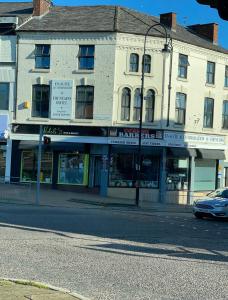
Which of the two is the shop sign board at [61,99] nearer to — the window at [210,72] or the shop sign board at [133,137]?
the shop sign board at [133,137]

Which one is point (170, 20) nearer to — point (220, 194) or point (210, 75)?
point (210, 75)

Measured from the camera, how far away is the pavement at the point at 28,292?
21.8 feet

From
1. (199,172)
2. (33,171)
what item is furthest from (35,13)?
(199,172)

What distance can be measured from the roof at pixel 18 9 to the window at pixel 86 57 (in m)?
4.56

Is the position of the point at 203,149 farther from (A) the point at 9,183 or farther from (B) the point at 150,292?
(B) the point at 150,292

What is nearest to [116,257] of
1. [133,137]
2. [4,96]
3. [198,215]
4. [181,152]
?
[198,215]

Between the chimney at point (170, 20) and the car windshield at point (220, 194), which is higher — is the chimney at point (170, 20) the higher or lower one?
the higher one

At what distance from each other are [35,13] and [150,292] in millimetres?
29722

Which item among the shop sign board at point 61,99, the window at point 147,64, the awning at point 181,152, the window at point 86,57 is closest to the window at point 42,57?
the shop sign board at point 61,99

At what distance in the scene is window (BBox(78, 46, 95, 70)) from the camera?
33250mm

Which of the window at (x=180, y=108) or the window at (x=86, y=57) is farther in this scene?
the window at (x=180, y=108)

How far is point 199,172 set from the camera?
37.1m

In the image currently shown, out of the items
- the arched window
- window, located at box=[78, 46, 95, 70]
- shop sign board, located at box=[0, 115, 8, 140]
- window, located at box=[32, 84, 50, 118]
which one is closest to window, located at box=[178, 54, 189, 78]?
the arched window

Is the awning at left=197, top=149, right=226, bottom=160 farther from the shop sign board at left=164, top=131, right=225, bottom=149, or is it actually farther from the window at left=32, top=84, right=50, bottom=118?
the window at left=32, top=84, right=50, bottom=118
